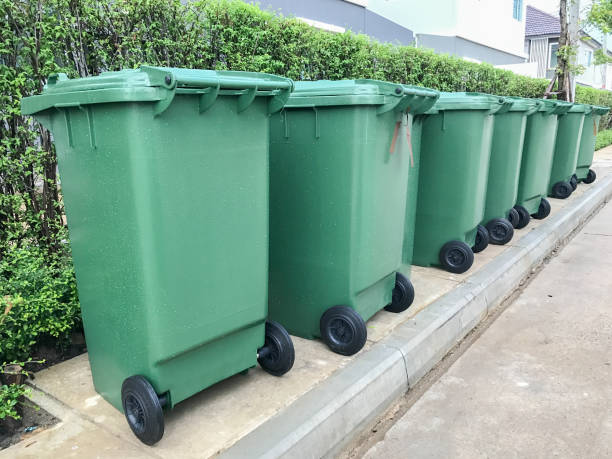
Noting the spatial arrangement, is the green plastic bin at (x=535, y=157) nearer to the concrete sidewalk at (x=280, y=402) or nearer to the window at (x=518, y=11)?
the concrete sidewalk at (x=280, y=402)

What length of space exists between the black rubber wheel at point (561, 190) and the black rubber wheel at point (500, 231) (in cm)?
332

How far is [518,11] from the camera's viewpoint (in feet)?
76.4

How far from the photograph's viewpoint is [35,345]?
9.50 feet

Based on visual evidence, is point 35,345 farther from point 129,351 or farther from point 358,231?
point 358,231

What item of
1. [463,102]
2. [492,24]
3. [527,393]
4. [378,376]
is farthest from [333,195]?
[492,24]

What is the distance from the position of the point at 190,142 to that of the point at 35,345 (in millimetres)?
1659

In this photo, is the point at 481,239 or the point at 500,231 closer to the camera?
the point at 481,239

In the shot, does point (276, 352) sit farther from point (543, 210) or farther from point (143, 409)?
point (543, 210)

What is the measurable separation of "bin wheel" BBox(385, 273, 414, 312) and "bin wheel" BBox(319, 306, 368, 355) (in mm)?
681

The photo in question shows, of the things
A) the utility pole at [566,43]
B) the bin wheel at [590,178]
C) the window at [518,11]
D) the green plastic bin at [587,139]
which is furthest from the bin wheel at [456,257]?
the window at [518,11]

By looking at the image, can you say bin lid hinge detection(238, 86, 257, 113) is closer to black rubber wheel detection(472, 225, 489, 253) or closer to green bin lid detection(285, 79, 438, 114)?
green bin lid detection(285, 79, 438, 114)

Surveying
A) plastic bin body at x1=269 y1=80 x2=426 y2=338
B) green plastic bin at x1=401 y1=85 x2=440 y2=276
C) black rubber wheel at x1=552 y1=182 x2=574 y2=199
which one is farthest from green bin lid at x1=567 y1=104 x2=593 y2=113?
plastic bin body at x1=269 y1=80 x2=426 y2=338

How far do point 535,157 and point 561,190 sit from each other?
249cm

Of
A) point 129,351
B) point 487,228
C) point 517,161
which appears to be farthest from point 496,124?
point 129,351
